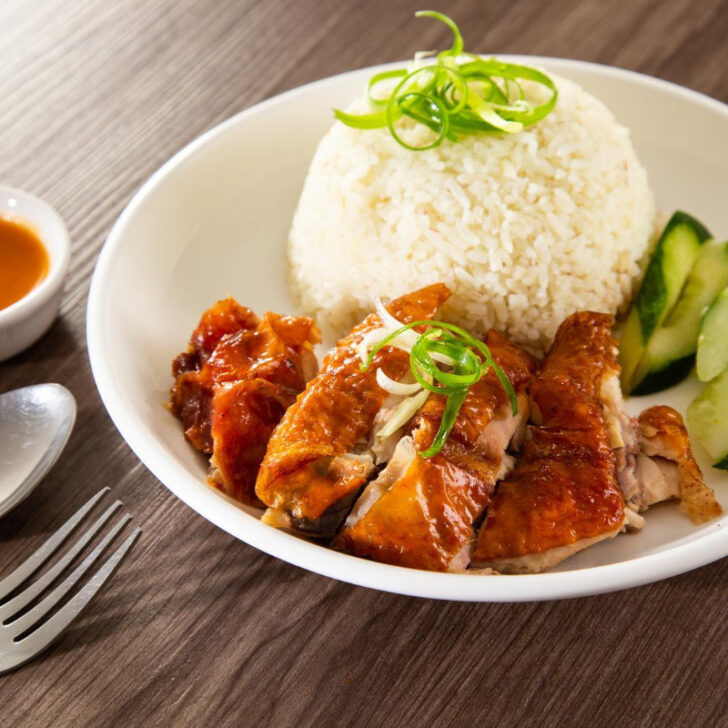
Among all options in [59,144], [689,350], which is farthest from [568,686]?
[59,144]

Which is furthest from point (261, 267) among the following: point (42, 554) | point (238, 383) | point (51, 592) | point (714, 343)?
point (714, 343)

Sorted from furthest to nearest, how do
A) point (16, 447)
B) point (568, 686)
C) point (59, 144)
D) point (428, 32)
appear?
point (428, 32) → point (59, 144) → point (16, 447) → point (568, 686)

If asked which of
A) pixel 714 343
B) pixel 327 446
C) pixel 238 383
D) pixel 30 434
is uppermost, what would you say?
pixel 714 343

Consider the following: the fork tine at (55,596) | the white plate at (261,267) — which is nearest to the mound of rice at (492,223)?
the white plate at (261,267)

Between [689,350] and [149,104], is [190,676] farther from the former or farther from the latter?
[149,104]

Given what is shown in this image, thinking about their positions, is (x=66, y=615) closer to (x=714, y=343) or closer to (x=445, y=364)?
(x=445, y=364)

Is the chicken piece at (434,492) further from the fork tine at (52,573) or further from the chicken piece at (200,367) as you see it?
the fork tine at (52,573)

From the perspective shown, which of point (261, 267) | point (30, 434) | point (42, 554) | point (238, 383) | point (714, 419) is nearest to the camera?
point (42, 554)
